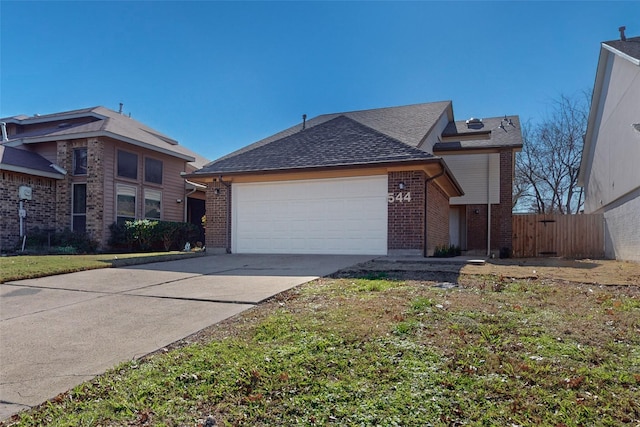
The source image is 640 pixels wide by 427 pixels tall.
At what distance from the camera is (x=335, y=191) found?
439 inches

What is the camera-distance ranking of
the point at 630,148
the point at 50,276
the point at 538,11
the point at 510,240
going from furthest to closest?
1. the point at 510,240
2. the point at 630,148
3. the point at 538,11
4. the point at 50,276

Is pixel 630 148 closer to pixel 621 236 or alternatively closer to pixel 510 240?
pixel 621 236

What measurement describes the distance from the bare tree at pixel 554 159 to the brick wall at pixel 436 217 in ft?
50.8

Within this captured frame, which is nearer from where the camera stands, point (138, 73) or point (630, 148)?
point (630, 148)

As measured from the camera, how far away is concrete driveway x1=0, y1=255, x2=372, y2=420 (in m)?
3.30

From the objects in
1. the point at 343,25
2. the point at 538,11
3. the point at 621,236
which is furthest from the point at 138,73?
the point at 621,236

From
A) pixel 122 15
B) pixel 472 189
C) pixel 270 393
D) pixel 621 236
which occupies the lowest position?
pixel 270 393

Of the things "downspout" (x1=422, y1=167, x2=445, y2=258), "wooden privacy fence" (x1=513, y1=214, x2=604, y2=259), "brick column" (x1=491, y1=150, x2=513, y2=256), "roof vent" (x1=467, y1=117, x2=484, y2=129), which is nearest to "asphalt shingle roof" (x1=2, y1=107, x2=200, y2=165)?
"downspout" (x1=422, y1=167, x2=445, y2=258)

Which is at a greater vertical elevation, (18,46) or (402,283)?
(18,46)

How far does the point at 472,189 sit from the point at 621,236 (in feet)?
18.4

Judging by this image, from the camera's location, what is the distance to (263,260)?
9.88 metres

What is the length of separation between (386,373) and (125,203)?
15904 mm

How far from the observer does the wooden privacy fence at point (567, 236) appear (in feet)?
49.6

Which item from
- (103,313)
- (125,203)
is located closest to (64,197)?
(125,203)
